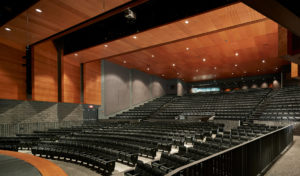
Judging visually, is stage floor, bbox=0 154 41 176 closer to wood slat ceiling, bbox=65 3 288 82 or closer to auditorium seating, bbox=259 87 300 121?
wood slat ceiling, bbox=65 3 288 82

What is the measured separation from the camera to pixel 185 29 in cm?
904

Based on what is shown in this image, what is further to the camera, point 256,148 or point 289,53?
point 256,148

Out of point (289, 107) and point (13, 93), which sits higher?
point (13, 93)

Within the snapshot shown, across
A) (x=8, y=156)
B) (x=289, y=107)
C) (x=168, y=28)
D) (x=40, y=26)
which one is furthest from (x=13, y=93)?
(x=289, y=107)

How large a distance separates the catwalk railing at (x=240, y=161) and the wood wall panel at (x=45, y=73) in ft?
38.2

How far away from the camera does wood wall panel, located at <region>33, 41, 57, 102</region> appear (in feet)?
37.8

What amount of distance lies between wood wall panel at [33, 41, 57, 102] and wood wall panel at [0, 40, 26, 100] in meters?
0.64

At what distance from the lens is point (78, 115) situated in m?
14.2

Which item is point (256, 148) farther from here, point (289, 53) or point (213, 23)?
point (213, 23)

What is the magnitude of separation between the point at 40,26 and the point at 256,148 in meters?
9.84

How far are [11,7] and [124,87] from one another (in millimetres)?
12076

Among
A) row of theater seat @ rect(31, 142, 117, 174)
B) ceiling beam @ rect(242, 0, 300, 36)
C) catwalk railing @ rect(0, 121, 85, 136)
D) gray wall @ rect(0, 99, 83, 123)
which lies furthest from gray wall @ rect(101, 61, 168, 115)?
ceiling beam @ rect(242, 0, 300, 36)

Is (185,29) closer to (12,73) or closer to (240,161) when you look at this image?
(240,161)

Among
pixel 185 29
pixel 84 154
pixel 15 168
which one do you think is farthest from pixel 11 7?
pixel 185 29
